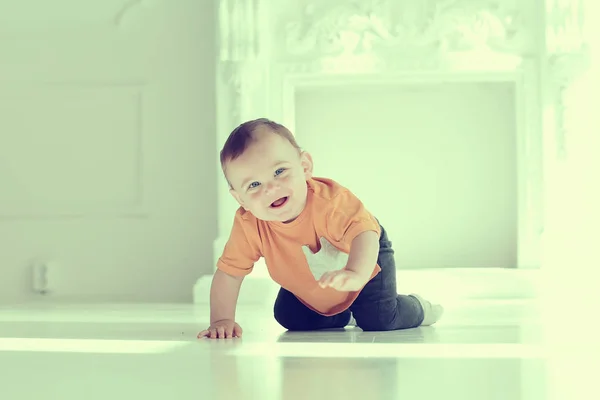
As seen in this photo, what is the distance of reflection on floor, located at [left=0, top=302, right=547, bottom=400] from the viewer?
0.99 meters

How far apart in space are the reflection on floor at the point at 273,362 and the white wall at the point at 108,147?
1.53 meters

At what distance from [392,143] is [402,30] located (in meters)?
0.51

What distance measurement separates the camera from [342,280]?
142 centimetres

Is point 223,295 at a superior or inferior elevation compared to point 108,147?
inferior

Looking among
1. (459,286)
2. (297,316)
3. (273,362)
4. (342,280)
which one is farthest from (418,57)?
Answer: (273,362)

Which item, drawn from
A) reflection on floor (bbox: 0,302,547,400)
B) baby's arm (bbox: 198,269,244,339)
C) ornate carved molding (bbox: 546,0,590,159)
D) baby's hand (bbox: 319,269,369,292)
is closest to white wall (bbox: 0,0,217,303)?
ornate carved molding (bbox: 546,0,590,159)

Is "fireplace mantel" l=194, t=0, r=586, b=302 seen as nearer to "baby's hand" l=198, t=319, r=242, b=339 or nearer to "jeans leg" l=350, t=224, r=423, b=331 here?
"jeans leg" l=350, t=224, r=423, b=331

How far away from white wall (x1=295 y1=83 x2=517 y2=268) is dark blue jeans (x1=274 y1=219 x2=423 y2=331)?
1710 mm

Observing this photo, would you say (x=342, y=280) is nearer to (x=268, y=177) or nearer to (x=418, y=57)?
(x=268, y=177)

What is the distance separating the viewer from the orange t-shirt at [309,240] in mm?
1672

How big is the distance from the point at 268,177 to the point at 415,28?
2009 millimetres

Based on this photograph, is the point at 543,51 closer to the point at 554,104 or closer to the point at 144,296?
the point at 554,104

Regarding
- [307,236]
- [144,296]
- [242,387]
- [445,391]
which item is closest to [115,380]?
[242,387]

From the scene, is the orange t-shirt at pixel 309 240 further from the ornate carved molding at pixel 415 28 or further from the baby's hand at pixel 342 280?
the ornate carved molding at pixel 415 28
